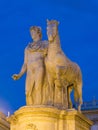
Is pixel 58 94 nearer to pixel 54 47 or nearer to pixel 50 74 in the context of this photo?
pixel 50 74

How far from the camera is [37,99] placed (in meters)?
17.2

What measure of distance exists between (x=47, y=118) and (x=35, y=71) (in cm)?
180

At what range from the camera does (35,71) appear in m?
17.5

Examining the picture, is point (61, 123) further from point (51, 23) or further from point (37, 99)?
point (51, 23)

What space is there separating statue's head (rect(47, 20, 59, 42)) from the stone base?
2527mm

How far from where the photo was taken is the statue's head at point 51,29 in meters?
17.5

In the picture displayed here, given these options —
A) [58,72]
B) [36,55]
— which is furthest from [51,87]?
[36,55]

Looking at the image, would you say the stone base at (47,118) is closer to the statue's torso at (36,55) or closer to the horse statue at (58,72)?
the horse statue at (58,72)

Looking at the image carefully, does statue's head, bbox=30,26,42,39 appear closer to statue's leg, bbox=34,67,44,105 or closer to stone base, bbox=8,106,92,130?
statue's leg, bbox=34,67,44,105

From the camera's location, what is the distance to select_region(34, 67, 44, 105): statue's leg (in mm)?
17234

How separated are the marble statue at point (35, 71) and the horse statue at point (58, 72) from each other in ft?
0.72

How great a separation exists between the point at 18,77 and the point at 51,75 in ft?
4.20

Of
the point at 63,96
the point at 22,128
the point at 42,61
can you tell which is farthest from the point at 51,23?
the point at 22,128

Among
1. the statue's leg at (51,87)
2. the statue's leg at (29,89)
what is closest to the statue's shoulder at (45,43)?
the statue's leg at (51,87)
